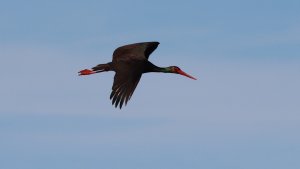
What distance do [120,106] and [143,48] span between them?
402 cm

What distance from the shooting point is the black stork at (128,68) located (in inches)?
1230

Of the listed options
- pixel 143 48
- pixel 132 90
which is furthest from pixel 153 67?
pixel 132 90

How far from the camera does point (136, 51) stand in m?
34.0

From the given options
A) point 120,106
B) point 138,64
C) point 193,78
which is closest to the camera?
point 120,106

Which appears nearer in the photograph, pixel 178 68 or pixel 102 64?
pixel 102 64

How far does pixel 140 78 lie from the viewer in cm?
3234

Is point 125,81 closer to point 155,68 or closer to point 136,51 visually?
point 136,51

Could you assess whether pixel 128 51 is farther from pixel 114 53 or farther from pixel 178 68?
pixel 178 68

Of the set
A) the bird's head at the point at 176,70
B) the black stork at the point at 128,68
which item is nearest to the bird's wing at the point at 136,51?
the black stork at the point at 128,68

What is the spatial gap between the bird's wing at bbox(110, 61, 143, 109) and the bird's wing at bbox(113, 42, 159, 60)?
1.53ft

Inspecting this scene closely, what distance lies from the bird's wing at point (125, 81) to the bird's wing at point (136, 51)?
47cm

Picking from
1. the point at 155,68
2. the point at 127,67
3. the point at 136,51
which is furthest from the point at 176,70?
the point at 127,67

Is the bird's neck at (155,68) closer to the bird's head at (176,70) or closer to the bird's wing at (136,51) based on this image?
the bird's head at (176,70)

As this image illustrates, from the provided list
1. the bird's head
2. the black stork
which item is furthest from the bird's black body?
the bird's head
